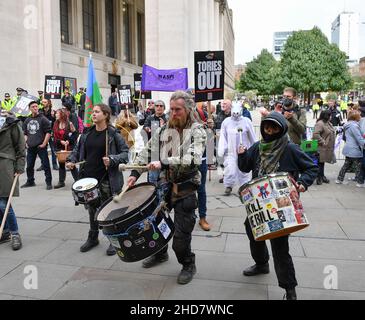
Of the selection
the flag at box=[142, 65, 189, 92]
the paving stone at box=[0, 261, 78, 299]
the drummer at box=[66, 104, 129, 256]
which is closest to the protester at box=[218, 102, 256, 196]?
the flag at box=[142, 65, 189, 92]

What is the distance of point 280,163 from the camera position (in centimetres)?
378

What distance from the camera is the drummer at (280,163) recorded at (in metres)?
3.63

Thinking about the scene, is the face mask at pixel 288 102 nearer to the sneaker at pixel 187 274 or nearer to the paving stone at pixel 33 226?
the sneaker at pixel 187 274

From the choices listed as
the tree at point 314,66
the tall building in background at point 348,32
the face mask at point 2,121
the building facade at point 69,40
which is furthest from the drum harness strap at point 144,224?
the tall building in background at point 348,32

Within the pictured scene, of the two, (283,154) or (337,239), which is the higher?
(283,154)

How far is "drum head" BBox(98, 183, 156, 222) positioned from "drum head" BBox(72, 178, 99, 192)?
670 mm

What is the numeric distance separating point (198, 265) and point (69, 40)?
24637mm

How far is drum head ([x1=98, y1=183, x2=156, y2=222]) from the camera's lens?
3.84m

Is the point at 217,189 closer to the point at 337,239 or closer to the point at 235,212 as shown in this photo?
the point at 235,212
